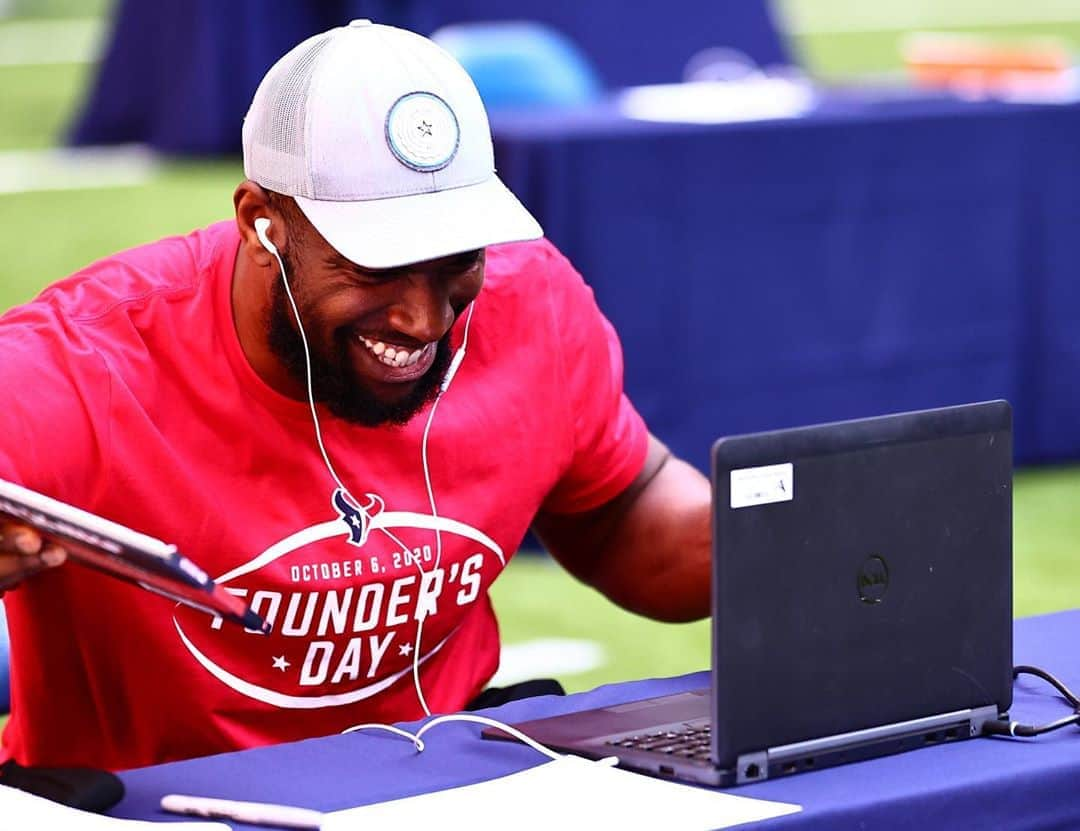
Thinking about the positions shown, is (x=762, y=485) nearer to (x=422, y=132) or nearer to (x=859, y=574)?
(x=859, y=574)

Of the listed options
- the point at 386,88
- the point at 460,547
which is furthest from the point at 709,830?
the point at 386,88

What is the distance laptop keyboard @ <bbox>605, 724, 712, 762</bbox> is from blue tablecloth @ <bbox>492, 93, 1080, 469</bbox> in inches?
106

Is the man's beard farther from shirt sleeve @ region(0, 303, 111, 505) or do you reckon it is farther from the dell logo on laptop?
the dell logo on laptop

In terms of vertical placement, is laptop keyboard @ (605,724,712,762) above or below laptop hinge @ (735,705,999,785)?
below

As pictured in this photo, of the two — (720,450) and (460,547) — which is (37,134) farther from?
(720,450)

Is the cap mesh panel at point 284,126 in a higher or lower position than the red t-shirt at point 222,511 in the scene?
higher

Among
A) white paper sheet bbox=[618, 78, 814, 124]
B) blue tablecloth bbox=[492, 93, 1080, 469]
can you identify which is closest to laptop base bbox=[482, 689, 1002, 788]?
blue tablecloth bbox=[492, 93, 1080, 469]

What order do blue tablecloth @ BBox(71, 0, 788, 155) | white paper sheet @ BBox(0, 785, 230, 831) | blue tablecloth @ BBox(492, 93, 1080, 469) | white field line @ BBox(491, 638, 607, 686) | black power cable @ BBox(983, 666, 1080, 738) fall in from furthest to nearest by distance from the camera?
blue tablecloth @ BBox(71, 0, 788, 155)
blue tablecloth @ BBox(492, 93, 1080, 469)
white field line @ BBox(491, 638, 607, 686)
black power cable @ BBox(983, 666, 1080, 738)
white paper sheet @ BBox(0, 785, 230, 831)

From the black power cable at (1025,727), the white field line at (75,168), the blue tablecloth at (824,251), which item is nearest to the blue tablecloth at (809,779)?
the black power cable at (1025,727)

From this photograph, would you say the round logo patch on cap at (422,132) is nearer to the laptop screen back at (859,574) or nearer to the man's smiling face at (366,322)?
the man's smiling face at (366,322)

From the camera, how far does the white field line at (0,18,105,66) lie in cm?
1419

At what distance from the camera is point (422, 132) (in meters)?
2.19

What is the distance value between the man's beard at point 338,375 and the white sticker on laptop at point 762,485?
59 cm

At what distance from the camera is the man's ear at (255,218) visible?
226 cm
